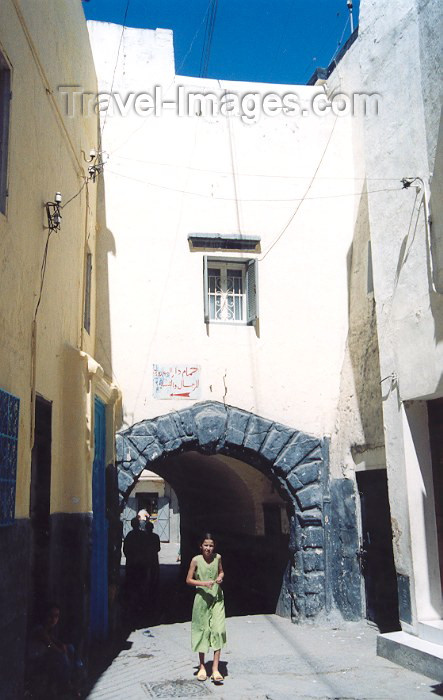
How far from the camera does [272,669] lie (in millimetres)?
7547

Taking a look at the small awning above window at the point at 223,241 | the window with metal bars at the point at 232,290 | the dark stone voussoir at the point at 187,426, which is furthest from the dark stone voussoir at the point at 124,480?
the small awning above window at the point at 223,241

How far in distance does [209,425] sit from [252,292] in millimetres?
2114

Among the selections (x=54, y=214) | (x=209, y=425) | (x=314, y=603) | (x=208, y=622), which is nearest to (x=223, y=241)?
(x=209, y=425)

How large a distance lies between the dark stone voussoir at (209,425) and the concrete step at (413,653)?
3397 mm

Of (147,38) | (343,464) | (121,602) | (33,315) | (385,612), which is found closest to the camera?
(33,315)

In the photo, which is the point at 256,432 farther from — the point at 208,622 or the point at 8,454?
the point at 8,454

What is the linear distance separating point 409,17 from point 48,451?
21.0 feet

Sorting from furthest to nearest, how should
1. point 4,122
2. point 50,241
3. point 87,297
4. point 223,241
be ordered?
point 223,241 < point 87,297 < point 50,241 < point 4,122

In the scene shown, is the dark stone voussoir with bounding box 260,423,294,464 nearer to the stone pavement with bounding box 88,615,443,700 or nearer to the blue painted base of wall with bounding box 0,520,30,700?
the stone pavement with bounding box 88,615,443,700

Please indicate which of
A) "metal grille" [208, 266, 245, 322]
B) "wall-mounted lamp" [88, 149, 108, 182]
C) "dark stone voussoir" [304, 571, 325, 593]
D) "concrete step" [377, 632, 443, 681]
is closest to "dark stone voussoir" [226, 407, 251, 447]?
"metal grille" [208, 266, 245, 322]

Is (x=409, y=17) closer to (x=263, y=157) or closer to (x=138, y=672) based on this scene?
(x=263, y=157)

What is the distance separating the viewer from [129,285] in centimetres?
1018

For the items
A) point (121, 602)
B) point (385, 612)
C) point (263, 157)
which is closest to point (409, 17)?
point (263, 157)

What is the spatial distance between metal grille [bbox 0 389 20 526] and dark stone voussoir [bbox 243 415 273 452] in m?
5.25
